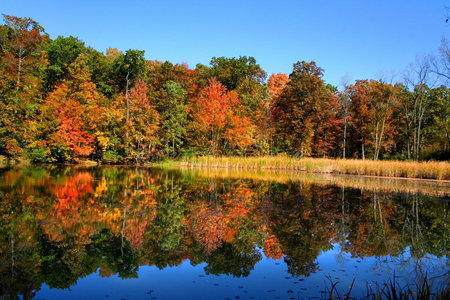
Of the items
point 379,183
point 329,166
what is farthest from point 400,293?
point 329,166

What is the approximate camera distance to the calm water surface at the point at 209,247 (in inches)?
187

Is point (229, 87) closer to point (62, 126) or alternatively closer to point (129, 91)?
point (129, 91)

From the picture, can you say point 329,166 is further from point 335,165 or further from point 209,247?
point 209,247

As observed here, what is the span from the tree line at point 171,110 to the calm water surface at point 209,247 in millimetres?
22667

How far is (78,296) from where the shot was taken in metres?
4.36

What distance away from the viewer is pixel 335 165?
26828 mm

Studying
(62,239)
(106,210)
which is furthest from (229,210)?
(62,239)

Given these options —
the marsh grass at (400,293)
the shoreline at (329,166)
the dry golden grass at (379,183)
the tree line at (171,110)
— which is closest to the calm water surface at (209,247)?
the marsh grass at (400,293)

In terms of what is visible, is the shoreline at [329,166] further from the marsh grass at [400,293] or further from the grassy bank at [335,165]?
the marsh grass at [400,293]

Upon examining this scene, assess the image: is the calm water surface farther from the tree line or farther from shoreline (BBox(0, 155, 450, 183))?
the tree line

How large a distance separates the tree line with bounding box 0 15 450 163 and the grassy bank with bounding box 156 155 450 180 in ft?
13.7

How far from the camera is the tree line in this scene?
31.3 meters

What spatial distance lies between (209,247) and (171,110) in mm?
32170

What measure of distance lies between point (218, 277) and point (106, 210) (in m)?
5.51
